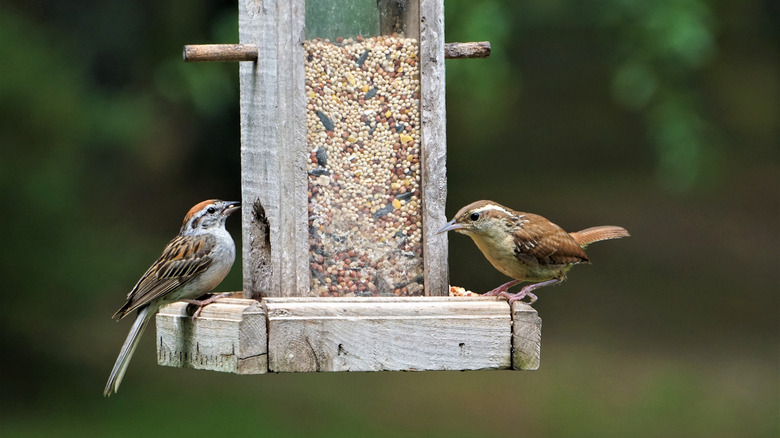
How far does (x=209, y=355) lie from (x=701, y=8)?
461cm

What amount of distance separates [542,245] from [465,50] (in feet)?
3.06

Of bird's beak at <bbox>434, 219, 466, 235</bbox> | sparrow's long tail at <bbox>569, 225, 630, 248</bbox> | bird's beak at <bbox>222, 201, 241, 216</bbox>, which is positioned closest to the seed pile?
bird's beak at <bbox>434, 219, 466, 235</bbox>

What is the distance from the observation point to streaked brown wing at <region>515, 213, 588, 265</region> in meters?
5.18

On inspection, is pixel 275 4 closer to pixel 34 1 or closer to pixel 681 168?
pixel 681 168

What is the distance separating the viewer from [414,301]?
14.8 feet

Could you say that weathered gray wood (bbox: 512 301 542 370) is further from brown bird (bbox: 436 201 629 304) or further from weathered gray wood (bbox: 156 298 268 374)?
weathered gray wood (bbox: 156 298 268 374)

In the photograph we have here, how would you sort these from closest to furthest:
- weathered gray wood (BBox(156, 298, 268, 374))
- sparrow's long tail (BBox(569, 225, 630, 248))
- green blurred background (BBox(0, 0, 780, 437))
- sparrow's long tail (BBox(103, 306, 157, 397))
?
weathered gray wood (BBox(156, 298, 268, 374))
sparrow's long tail (BBox(103, 306, 157, 397))
sparrow's long tail (BBox(569, 225, 630, 248))
green blurred background (BBox(0, 0, 780, 437))

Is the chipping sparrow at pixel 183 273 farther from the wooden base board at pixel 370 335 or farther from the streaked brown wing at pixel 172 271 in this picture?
the wooden base board at pixel 370 335

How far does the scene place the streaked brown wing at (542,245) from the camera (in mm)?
5180

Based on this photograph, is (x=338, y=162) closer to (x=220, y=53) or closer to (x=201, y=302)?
(x=220, y=53)

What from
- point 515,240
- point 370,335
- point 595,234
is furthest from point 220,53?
point 595,234

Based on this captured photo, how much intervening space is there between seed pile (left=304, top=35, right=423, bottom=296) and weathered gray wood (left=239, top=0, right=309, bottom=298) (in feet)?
0.25

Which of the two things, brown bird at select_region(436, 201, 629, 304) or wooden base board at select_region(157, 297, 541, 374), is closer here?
wooden base board at select_region(157, 297, 541, 374)

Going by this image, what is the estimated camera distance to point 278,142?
16.0 feet
